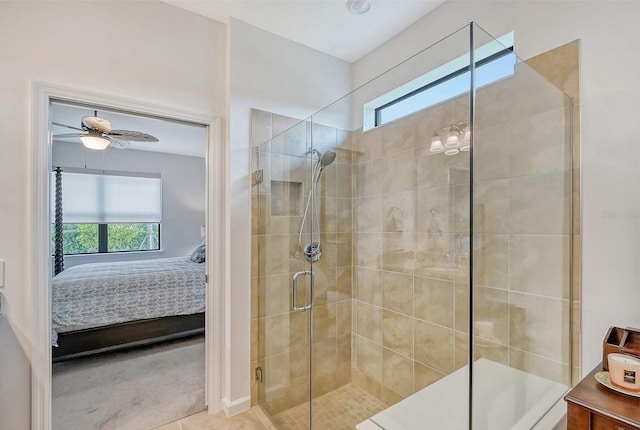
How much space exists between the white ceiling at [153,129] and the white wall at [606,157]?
108 inches

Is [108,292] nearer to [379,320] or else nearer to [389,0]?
[379,320]

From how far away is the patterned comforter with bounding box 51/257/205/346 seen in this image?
2895 mm

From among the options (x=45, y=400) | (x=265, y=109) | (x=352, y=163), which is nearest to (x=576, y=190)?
(x=352, y=163)

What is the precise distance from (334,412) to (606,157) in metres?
2.14

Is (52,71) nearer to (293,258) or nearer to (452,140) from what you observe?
Result: (293,258)

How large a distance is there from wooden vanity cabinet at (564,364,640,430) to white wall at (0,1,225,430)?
2.47 metres

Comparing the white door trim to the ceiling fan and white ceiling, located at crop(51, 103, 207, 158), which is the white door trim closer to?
white ceiling, located at crop(51, 103, 207, 158)

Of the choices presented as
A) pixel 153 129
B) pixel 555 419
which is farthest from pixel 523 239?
pixel 153 129

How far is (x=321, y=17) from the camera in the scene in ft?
6.90

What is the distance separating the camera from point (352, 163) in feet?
7.97

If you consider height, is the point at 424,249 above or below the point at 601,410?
above

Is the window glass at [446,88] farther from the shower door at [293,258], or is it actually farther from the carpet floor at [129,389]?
the carpet floor at [129,389]

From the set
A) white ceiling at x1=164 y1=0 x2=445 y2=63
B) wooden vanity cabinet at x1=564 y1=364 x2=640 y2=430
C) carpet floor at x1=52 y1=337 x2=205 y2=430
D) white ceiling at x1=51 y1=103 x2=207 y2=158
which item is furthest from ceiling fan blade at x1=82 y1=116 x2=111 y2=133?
wooden vanity cabinet at x1=564 y1=364 x2=640 y2=430

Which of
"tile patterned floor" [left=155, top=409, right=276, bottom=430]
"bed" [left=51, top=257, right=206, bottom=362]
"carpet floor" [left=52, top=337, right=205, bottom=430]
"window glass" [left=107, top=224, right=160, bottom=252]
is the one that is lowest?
"carpet floor" [left=52, top=337, right=205, bottom=430]
